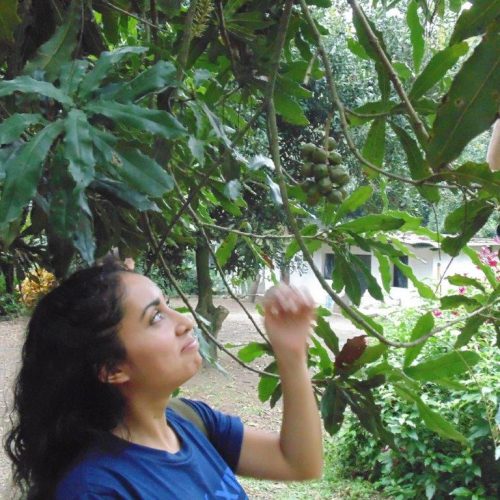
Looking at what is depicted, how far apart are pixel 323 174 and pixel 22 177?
0.61m

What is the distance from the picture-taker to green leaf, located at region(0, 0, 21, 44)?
3.76 ft

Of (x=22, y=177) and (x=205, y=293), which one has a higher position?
(x=22, y=177)

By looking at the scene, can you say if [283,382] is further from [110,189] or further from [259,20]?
[259,20]

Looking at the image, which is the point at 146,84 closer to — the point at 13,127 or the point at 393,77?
the point at 13,127

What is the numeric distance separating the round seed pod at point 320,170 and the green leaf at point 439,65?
0.73 ft

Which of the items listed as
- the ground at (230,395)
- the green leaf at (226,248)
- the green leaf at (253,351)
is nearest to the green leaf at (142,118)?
the green leaf at (253,351)

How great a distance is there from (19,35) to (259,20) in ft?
1.62

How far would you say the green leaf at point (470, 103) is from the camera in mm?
764

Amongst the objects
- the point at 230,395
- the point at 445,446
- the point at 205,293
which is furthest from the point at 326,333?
the point at 205,293

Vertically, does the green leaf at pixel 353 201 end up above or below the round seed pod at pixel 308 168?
below

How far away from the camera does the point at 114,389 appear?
38.6 inches

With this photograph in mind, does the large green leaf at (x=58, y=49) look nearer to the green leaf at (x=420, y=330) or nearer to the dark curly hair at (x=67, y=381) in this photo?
the dark curly hair at (x=67, y=381)

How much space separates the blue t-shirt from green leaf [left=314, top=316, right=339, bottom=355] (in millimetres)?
392

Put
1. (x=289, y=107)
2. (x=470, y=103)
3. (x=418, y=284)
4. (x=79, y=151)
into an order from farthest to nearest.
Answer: (x=418, y=284) < (x=289, y=107) < (x=79, y=151) < (x=470, y=103)
